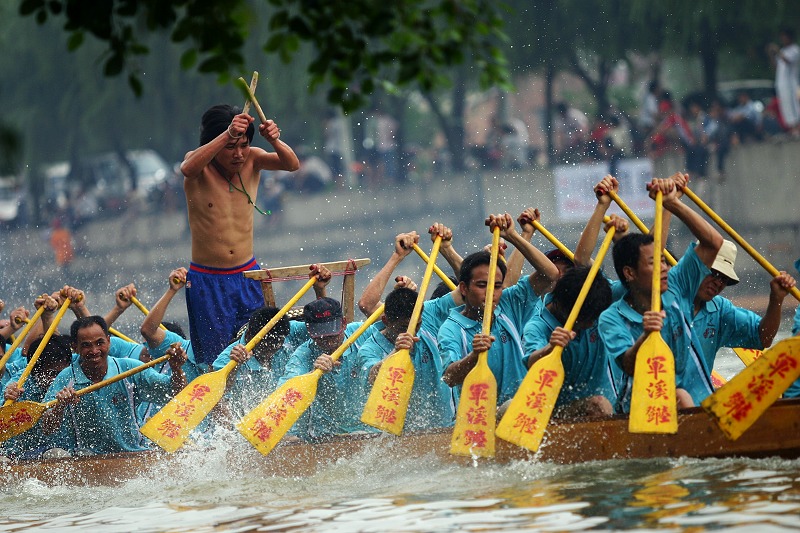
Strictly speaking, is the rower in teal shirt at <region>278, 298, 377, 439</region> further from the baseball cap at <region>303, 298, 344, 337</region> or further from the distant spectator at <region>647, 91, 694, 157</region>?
the distant spectator at <region>647, 91, 694, 157</region>

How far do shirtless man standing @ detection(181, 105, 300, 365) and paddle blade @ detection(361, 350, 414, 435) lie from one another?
51.0 inches

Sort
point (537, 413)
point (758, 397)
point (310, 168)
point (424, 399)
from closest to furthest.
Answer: point (758, 397), point (537, 413), point (424, 399), point (310, 168)

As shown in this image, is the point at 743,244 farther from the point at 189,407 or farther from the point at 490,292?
the point at 189,407

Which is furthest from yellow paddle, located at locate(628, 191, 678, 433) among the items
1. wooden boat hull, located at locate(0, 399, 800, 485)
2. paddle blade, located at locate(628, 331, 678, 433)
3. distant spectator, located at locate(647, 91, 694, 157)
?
distant spectator, located at locate(647, 91, 694, 157)

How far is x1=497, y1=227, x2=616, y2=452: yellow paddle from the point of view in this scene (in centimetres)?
618

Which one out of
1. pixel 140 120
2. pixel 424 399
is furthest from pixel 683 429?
pixel 140 120

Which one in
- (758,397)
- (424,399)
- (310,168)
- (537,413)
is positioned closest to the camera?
(758,397)

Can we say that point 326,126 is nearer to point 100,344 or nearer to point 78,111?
point 78,111

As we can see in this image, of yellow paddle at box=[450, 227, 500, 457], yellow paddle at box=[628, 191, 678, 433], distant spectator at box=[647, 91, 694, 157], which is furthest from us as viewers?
distant spectator at box=[647, 91, 694, 157]

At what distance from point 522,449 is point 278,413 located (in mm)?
1248

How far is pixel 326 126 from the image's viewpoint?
2034 centimetres

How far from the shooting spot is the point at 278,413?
6.81 meters

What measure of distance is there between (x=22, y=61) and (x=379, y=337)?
14.0 metres

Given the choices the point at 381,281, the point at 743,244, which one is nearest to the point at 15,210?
the point at 381,281
